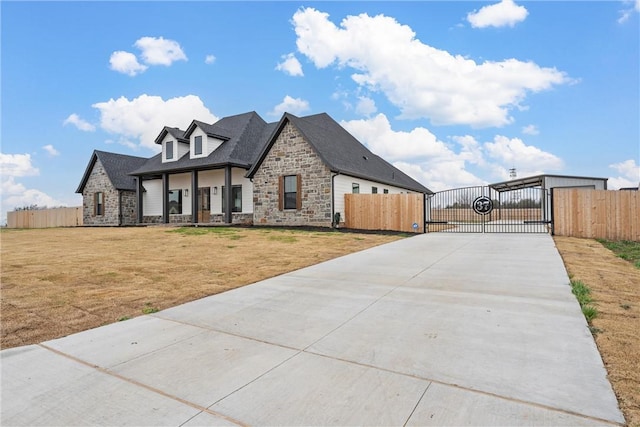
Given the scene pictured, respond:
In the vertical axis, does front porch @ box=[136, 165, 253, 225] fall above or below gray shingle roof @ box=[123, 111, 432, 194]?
below

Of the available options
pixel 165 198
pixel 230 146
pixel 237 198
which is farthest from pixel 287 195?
pixel 165 198

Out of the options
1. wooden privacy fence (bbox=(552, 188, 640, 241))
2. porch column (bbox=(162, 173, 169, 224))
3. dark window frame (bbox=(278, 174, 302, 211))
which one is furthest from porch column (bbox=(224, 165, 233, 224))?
wooden privacy fence (bbox=(552, 188, 640, 241))

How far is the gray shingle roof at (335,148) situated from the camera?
17.7 m

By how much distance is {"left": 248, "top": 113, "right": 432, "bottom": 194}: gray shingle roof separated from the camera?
17.7 metres

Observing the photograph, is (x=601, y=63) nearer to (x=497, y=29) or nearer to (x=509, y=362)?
(x=497, y=29)

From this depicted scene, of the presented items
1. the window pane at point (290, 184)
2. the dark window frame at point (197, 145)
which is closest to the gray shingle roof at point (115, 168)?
the dark window frame at point (197, 145)

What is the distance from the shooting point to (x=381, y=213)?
666 inches

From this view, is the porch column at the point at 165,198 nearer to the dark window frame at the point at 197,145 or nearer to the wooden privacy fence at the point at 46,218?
the dark window frame at the point at 197,145

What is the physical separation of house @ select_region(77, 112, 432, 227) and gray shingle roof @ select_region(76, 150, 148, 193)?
201cm

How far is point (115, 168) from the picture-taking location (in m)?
27.8

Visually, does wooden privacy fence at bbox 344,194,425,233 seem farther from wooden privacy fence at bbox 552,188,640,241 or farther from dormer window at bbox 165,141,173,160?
dormer window at bbox 165,141,173,160

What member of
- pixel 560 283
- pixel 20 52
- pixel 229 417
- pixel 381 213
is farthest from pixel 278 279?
pixel 20 52

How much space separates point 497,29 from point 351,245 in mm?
9591

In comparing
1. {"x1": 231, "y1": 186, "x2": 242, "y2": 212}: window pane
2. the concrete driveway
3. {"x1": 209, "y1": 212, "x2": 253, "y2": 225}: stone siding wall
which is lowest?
the concrete driveway
